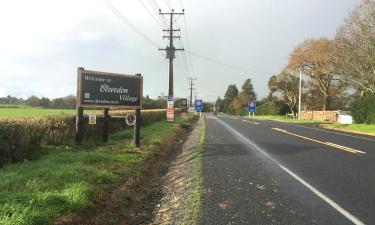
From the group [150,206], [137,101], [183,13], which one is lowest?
[150,206]

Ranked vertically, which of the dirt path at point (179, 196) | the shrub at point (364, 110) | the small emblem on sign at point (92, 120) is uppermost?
the shrub at point (364, 110)

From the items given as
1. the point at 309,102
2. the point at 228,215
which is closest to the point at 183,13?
the point at 228,215

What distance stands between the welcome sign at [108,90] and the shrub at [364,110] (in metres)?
26.7

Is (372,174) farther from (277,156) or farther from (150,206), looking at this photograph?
(150,206)

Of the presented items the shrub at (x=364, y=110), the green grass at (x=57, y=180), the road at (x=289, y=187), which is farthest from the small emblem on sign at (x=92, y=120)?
the shrub at (x=364, y=110)

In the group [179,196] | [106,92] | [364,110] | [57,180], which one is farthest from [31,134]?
[364,110]

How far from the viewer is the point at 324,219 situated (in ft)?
22.3

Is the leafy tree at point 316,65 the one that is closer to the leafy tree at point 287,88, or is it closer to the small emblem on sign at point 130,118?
the leafy tree at point 287,88

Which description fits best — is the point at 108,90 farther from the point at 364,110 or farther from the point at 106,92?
the point at 364,110

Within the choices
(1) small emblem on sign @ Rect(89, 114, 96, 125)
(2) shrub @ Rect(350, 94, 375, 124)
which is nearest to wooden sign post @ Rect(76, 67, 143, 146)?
(1) small emblem on sign @ Rect(89, 114, 96, 125)

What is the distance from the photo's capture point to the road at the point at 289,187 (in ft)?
23.1

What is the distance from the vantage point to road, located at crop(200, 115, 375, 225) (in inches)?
277

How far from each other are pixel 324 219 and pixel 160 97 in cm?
11267

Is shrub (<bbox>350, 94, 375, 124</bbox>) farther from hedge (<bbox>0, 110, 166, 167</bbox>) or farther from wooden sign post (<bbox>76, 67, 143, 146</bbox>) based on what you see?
hedge (<bbox>0, 110, 166, 167</bbox>)
